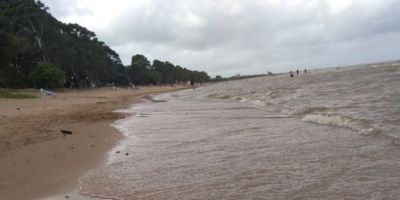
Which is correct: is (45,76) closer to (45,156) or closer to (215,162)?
(45,156)

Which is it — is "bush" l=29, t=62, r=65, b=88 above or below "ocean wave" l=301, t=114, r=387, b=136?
above

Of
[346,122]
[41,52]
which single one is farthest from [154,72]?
[346,122]

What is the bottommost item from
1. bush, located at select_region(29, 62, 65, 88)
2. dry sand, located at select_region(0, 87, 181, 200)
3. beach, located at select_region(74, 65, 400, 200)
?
beach, located at select_region(74, 65, 400, 200)

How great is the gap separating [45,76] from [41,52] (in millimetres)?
10815

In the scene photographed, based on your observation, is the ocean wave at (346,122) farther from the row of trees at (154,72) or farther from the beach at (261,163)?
the row of trees at (154,72)

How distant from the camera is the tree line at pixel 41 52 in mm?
56244

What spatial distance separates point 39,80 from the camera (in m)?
60.1

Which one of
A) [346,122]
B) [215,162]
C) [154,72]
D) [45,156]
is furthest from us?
[154,72]

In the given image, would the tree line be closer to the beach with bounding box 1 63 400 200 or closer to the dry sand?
the dry sand

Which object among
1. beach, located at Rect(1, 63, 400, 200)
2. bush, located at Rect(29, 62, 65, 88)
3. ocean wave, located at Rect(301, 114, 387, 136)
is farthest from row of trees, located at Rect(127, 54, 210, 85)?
beach, located at Rect(1, 63, 400, 200)

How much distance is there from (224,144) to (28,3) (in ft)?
212

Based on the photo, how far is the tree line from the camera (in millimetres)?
56244

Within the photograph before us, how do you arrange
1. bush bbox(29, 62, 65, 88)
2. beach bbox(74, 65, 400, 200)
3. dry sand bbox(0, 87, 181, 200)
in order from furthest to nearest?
1. bush bbox(29, 62, 65, 88)
2. dry sand bbox(0, 87, 181, 200)
3. beach bbox(74, 65, 400, 200)

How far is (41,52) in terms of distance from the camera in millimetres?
68250
